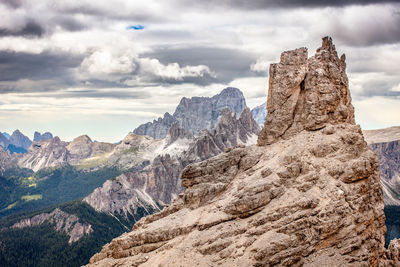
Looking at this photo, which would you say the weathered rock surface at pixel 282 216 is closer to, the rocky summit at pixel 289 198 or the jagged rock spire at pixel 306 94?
the rocky summit at pixel 289 198

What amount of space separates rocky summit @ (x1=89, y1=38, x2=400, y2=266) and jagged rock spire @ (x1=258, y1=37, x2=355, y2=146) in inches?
10.5

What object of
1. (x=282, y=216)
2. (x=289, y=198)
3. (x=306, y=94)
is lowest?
(x=282, y=216)

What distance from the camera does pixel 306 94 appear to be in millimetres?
101812

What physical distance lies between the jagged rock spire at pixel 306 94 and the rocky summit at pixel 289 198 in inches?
10.5

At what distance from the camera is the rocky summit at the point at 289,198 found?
81.5m

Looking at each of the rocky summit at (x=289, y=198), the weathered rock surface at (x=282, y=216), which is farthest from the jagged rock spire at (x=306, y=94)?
the weathered rock surface at (x=282, y=216)

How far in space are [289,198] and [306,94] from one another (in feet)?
99.2

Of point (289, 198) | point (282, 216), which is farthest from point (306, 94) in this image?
point (282, 216)

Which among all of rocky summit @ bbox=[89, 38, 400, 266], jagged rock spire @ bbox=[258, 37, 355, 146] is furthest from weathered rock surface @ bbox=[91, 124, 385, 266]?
jagged rock spire @ bbox=[258, 37, 355, 146]

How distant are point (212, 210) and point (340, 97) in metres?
45.4

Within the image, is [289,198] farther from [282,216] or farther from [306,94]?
[306,94]

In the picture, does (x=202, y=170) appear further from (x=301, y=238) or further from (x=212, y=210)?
(x=301, y=238)

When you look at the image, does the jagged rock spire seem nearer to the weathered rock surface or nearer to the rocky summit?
the rocky summit

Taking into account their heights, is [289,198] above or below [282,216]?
A: above
